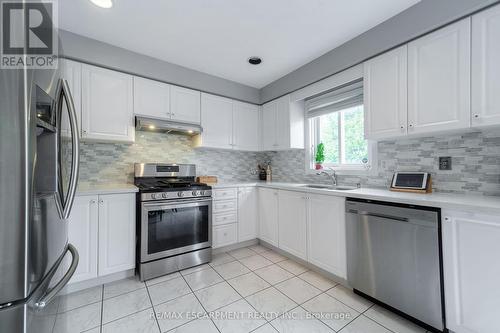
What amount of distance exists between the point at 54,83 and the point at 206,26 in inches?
60.6

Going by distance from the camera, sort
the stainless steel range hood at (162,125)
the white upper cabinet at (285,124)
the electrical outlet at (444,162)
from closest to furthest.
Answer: the electrical outlet at (444,162)
the stainless steel range hood at (162,125)
the white upper cabinet at (285,124)

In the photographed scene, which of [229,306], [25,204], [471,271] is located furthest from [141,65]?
[471,271]

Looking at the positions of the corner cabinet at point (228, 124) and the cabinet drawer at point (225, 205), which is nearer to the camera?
the cabinet drawer at point (225, 205)

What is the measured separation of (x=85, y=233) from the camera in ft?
6.45

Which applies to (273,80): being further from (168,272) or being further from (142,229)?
(168,272)

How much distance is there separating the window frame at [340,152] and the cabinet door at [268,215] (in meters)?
0.72

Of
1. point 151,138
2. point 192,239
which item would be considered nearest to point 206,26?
point 151,138

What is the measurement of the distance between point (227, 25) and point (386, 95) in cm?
166

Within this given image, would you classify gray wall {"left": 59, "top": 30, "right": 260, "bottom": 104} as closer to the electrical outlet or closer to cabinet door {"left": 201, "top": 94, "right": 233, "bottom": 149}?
cabinet door {"left": 201, "top": 94, "right": 233, "bottom": 149}

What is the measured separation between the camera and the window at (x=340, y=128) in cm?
249

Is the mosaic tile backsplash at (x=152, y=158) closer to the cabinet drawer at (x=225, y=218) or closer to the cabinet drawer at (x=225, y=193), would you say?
the cabinet drawer at (x=225, y=193)

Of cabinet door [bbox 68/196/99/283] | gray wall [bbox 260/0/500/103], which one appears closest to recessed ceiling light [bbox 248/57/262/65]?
gray wall [bbox 260/0/500/103]

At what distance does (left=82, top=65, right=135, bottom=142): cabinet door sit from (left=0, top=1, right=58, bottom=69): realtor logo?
173cm

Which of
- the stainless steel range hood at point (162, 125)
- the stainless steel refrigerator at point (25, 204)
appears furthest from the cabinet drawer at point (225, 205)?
the stainless steel refrigerator at point (25, 204)
